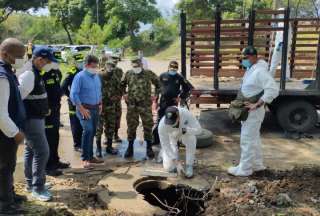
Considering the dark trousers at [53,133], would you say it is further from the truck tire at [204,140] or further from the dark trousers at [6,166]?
the truck tire at [204,140]

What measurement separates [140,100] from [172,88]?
2.77 feet

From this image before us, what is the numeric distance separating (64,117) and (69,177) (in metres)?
4.31

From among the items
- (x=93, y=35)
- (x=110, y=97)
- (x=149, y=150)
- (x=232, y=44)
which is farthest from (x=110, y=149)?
(x=93, y=35)

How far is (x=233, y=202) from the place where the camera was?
529 centimetres

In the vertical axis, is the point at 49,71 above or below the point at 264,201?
above

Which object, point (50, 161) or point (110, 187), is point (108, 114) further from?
point (110, 187)

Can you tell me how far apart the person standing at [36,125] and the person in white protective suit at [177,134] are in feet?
5.34

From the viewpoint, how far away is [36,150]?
5141 millimetres

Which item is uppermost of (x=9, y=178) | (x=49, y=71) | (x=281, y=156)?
(x=49, y=71)

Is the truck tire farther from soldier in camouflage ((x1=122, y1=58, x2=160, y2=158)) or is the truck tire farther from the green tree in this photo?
the green tree

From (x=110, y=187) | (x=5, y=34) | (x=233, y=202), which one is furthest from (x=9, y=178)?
(x=5, y=34)

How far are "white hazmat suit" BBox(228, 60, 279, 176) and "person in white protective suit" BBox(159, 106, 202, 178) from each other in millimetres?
685

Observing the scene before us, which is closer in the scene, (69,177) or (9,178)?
(9,178)

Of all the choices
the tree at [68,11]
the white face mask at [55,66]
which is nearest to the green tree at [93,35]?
the tree at [68,11]
